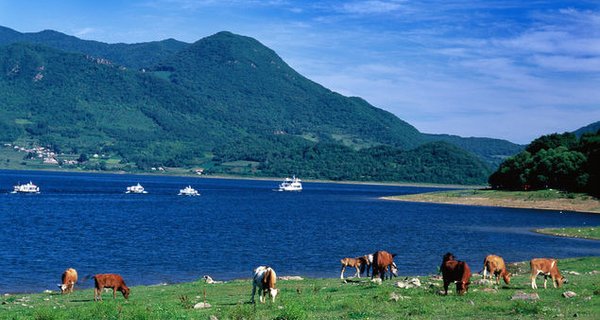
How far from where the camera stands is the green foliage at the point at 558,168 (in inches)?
5561

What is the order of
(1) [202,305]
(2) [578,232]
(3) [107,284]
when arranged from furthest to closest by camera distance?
(2) [578,232] < (3) [107,284] < (1) [202,305]

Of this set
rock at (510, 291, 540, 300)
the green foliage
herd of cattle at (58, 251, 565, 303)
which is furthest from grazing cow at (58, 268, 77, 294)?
the green foliage

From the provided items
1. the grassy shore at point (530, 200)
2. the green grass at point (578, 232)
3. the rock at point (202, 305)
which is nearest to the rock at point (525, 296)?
the rock at point (202, 305)

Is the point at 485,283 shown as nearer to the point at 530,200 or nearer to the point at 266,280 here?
the point at 266,280

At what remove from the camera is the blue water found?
173ft

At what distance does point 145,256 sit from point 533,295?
41980 mm

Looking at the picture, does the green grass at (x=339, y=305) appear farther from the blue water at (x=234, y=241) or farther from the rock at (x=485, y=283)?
the blue water at (x=234, y=241)

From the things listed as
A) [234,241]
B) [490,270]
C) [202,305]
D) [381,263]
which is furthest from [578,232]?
[202,305]

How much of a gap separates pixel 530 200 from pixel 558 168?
9.97 m

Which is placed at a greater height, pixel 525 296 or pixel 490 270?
pixel 490 270

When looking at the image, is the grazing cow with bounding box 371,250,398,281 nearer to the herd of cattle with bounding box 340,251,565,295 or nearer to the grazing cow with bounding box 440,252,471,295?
the herd of cattle with bounding box 340,251,565,295

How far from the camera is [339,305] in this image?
82.1ft

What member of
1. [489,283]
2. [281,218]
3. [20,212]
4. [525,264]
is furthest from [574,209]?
[489,283]

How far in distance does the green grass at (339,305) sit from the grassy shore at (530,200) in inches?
4310
